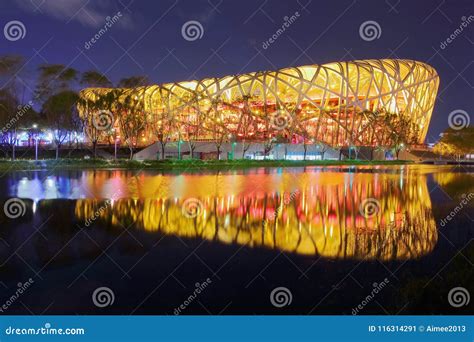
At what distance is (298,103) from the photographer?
78.1 meters

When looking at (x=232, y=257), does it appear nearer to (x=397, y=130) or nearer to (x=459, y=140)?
(x=397, y=130)

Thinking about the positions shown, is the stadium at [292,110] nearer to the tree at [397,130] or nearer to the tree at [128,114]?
the tree at [397,130]

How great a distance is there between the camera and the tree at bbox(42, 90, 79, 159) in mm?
48344

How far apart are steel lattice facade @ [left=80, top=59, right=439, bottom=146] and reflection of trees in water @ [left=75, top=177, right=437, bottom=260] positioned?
5461 cm

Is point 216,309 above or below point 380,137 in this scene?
below

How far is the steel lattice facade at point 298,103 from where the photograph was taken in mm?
75000

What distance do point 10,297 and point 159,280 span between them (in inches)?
89.7

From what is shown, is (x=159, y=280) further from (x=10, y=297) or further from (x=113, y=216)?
(x=113, y=216)

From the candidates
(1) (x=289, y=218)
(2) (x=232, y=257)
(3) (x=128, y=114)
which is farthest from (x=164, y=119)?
(2) (x=232, y=257)

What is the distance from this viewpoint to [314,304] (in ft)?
21.4

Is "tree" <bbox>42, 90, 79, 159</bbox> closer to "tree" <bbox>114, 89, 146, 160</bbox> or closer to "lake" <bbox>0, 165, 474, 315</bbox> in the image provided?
"tree" <bbox>114, 89, 146, 160</bbox>

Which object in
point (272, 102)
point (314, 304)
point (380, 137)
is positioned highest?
point (272, 102)

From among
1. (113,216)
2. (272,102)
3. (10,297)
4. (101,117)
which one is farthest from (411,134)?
(10,297)

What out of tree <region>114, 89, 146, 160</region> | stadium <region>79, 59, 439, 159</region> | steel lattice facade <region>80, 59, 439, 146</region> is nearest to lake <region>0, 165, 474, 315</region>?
tree <region>114, 89, 146, 160</region>
